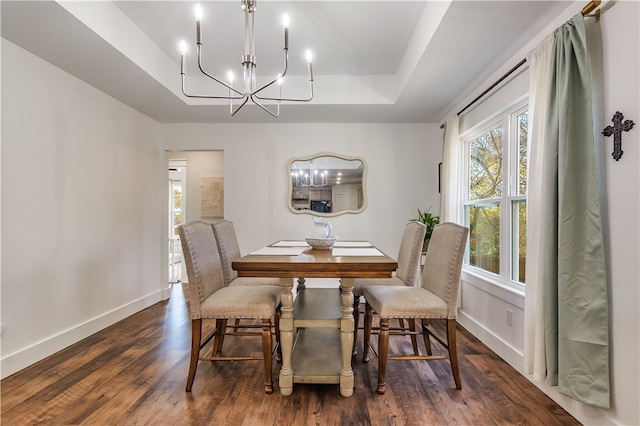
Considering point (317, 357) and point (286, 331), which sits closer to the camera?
point (286, 331)

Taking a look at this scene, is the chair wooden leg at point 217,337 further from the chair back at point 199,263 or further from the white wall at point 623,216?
the white wall at point 623,216

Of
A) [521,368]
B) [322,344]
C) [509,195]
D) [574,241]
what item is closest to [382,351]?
[322,344]

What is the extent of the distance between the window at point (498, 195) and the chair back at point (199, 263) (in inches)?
89.2

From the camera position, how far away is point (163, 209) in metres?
4.07

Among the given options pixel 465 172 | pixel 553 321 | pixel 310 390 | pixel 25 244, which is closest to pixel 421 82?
pixel 465 172

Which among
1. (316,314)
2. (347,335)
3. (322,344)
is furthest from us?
(322,344)

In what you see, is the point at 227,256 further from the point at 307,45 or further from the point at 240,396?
the point at 307,45

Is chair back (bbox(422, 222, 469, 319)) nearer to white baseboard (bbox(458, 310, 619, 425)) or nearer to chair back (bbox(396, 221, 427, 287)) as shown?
chair back (bbox(396, 221, 427, 287))

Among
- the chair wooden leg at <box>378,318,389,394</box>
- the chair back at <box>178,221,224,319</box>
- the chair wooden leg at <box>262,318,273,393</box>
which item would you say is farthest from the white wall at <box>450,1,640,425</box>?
the chair back at <box>178,221,224,319</box>

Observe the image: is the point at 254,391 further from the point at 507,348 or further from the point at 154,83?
the point at 154,83

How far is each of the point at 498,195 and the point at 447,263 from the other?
44.4 inches

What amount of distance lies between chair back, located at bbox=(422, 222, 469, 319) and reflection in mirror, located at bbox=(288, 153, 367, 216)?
1.81 m

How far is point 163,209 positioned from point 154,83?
1776 mm

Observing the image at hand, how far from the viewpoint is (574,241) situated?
155cm
